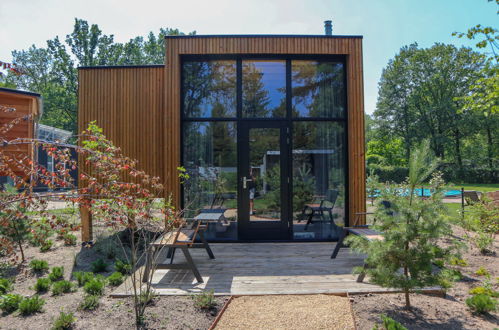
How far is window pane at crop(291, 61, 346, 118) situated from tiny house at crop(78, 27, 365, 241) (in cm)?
2

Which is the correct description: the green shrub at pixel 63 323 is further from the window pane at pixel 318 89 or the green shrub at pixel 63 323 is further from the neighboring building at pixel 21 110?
the window pane at pixel 318 89

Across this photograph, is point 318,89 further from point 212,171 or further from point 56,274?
point 56,274

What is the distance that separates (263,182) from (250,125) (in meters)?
1.07

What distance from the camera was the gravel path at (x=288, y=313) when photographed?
9.15ft

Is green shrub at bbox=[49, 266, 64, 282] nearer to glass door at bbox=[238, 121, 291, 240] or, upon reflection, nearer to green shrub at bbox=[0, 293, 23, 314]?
green shrub at bbox=[0, 293, 23, 314]

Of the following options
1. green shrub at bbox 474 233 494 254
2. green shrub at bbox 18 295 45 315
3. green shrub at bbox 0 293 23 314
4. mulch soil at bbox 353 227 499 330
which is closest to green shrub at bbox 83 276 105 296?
green shrub at bbox 18 295 45 315

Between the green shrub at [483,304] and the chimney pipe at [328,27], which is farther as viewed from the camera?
the chimney pipe at [328,27]

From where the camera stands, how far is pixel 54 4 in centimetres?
482

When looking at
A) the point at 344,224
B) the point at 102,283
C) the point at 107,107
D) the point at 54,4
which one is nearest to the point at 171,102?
the point at 107,107

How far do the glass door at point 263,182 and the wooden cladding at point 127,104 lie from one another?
64.5 inches

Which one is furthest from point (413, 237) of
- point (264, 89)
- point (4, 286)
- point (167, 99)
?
point (167, 99)

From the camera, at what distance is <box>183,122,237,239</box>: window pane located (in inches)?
235

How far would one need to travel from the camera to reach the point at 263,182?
19.4 ft

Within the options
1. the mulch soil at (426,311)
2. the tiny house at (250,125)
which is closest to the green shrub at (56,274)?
the tiny house at (250,125)
